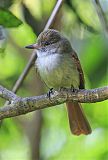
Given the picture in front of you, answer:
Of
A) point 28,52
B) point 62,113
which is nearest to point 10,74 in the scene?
point 28,52

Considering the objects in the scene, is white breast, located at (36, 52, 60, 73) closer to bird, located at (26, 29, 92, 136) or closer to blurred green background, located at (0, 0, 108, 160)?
bird, located at (26, 29, 92, 136)

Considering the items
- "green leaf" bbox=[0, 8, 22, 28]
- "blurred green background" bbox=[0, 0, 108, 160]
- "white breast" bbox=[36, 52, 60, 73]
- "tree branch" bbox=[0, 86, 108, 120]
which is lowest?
"blurred green background" bbox=[0, 0, 108, 160]

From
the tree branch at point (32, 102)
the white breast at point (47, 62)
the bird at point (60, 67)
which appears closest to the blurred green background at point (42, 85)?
the bird at point (60, 67)

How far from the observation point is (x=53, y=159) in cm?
412

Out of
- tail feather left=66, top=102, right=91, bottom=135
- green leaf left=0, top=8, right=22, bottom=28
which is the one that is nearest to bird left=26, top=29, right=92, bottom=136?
tail feather left=66, top=102, right=91, bottom=135

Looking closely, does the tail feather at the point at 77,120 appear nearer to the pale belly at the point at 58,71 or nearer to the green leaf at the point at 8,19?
the pale belly at the point at 58,71

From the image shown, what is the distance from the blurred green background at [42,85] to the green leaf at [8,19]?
1.17 feet

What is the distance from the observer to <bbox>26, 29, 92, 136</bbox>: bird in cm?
343

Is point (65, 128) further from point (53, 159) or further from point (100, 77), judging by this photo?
point (100, 77)

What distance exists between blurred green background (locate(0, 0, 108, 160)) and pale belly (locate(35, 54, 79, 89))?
350 millimetres

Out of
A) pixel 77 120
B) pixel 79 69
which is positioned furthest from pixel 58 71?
pixel 77 120

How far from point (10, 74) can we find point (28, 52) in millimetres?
217

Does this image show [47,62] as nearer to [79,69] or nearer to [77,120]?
[79,69]

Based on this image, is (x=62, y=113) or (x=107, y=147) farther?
(x=62, y=113)
